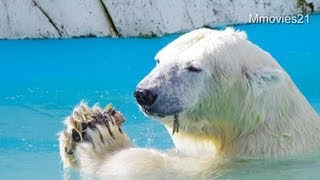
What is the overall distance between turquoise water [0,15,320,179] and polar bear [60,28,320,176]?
117mm

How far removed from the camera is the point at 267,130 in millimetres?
3281

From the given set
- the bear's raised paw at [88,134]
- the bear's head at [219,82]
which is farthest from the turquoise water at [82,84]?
the bear's raised paw at [88,134]

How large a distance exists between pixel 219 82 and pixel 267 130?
0.93ft

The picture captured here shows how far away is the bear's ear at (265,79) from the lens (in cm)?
316

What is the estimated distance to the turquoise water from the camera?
4.15 metres

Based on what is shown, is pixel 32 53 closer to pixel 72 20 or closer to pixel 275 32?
pixel 72 20

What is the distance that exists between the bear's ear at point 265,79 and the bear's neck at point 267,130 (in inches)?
2.3

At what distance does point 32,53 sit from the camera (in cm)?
809

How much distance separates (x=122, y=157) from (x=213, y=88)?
1.48 feet

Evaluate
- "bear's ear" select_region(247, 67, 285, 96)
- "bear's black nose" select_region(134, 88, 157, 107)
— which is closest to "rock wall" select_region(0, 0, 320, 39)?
"bear's ear" select_region(247, 67, 285, 96)

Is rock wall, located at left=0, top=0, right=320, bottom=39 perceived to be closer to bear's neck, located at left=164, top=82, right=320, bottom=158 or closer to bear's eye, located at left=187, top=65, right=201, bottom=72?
bear's neck, located at left=164, top=82, right=320, bottom=158

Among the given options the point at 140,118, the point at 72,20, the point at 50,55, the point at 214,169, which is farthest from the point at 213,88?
the point at 72,20

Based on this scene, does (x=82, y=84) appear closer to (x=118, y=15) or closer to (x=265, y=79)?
(x=118, y=15)

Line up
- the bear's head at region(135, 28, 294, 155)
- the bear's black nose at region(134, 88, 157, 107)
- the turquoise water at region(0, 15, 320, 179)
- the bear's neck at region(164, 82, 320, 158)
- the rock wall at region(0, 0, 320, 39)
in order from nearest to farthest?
the bear's black nose at region(134, 88, 157, 107), the bear's head at region(135, 28, 294, 155), the bear's neck at region(164, 82, 320, 158), the turquoise water at region(0, 15, 320, 179), the rock wall at region(0, 0, 320, 39)
